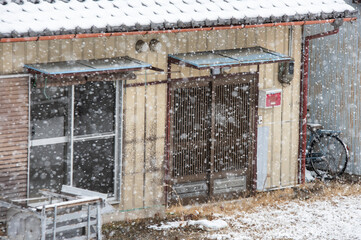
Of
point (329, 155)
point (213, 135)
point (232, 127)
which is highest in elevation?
point (232, 127)

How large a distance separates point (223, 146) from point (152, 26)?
11.8ft

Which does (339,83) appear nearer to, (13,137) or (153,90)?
(153,90)

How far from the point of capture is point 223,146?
15.9m

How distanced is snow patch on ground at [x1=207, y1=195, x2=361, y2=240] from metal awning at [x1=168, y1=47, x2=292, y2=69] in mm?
2891

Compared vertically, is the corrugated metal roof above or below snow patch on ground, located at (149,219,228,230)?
above

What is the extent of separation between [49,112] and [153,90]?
2.14m

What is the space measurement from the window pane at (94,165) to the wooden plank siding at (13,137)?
1071 millimetres

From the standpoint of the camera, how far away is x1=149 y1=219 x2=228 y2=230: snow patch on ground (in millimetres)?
14117

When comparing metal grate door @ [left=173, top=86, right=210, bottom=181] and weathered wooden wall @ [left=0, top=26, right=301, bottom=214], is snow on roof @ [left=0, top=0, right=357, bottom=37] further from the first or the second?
metal grate door @ [left=173, top=86, right=210, bottom=181]

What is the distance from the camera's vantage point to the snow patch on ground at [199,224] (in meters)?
14.1

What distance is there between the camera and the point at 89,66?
13.2m

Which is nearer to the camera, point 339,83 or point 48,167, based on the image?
point 48,167

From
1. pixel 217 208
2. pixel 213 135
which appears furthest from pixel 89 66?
pixel 217 208

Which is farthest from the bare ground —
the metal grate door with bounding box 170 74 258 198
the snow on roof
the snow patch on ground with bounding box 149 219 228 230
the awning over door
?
the snow on roof
